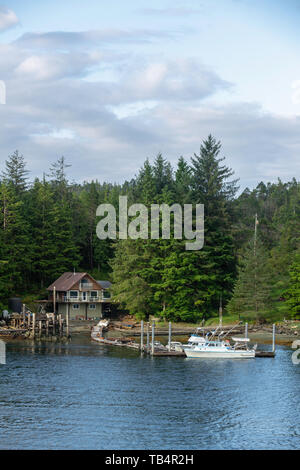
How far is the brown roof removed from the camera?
88662 mm

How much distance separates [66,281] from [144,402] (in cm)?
5126

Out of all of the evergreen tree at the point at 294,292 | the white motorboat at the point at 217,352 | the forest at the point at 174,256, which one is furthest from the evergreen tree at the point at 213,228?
the white motorboat at the point at 217,352

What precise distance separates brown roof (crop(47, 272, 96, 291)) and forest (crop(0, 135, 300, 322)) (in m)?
3.59

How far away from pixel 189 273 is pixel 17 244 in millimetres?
27514

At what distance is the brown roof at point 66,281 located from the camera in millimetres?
88662

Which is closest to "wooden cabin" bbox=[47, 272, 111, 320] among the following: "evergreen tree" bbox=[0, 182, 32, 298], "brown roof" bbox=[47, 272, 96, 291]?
"brown roof" bbox=[47, 272, 96, 291]

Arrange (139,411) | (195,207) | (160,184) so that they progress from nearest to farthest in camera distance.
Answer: (139,411) → (195,207) → (160,184)

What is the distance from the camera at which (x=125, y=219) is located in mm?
93062

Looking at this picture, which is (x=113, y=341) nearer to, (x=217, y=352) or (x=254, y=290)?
(x=217, y=352)

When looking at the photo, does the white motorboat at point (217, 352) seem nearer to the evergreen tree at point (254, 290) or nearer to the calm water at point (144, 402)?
the calm water at point (144, 402)

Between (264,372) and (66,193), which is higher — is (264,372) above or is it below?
below
